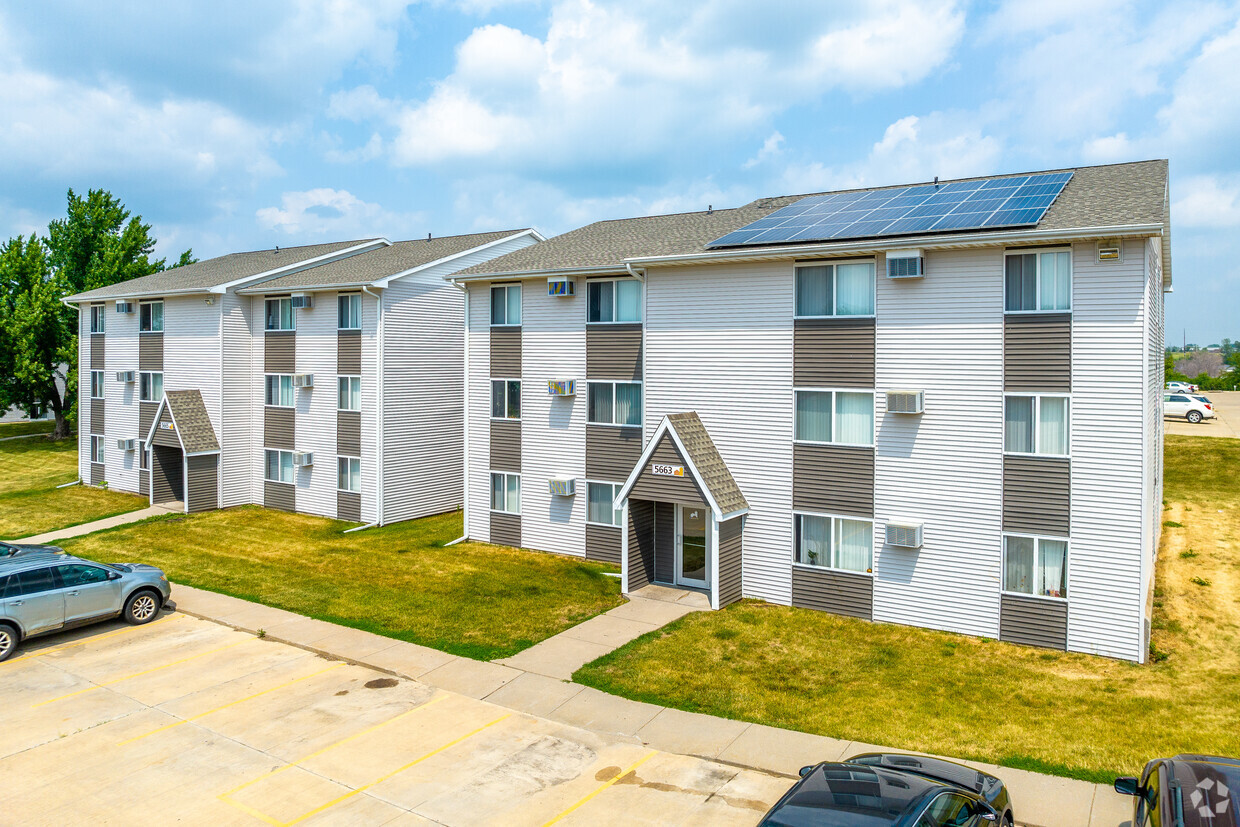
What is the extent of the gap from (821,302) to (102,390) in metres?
32.2

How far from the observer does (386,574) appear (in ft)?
68.9

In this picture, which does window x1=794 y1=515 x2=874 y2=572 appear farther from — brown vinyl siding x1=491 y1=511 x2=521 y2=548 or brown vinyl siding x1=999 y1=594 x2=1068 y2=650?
brown vinyl siding x1=491 y1=511 x2=521 y2=548

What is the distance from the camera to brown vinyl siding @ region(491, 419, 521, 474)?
23.5m

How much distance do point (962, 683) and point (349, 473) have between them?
2088 centimetres

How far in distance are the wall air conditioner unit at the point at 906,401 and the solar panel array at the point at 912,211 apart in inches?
131

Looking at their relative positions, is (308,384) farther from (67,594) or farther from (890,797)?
(890,797)

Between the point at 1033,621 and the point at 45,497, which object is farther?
the point at 45,497

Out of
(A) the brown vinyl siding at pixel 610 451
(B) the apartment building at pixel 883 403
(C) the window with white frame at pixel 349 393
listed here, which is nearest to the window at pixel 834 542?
(B) the apartment building at pixel 883 403

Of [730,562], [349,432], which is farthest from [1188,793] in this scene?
[349,432]

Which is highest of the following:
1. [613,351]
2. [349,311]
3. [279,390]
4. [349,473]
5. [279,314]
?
[279,314]

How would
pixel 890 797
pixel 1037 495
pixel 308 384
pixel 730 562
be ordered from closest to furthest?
pixel 890 797
pixel 1037 495
pixel 730 562
pixel 308 384

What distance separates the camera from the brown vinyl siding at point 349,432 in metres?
27.2

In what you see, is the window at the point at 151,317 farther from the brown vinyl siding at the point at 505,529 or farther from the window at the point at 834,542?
the window at the point at 834,542

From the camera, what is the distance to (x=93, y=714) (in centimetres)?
1270
